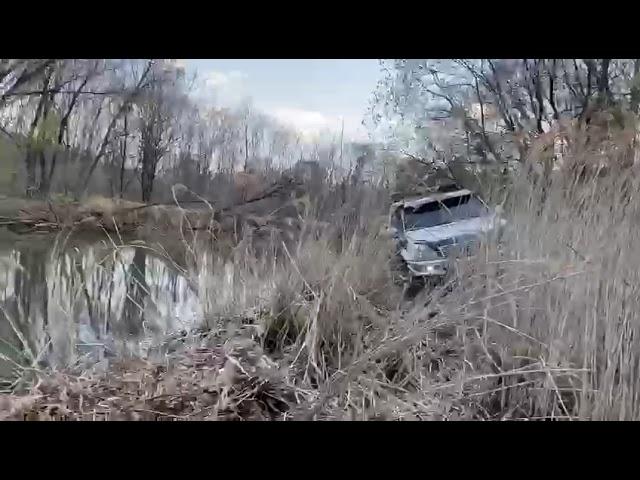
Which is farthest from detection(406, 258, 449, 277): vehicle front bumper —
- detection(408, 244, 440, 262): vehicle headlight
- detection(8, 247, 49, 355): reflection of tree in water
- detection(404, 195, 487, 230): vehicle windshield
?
detection(8, 247, 49, 355): reflection of tree in water

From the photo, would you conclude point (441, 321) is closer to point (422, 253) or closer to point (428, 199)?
point (422, 253)

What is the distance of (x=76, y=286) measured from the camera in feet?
4.76

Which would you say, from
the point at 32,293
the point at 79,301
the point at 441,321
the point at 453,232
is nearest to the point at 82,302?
the point at 79,301

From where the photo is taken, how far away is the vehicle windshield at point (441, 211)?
1571 millimetres

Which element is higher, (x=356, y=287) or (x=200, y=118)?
(x=200, y=118)

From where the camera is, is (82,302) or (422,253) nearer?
(82,302)

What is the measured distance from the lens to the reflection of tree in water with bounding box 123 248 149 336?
146 cm

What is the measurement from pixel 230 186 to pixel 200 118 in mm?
230

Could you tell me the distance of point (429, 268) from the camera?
1.54 metres

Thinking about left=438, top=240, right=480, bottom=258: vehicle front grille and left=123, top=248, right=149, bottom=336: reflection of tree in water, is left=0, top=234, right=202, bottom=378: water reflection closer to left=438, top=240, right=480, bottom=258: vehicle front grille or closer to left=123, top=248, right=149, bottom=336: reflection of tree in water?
left=123, top=248, right=149, bottom=336: reflection of tree in water

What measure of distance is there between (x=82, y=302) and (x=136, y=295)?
0.15 m

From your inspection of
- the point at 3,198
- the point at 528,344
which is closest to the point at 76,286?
the point at 3,198
